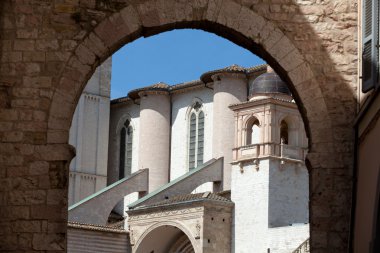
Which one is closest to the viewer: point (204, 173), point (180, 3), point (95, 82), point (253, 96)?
point (180, 3)

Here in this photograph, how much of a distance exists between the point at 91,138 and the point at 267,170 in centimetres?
1722

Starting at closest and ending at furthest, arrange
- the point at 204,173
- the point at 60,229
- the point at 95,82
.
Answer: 1. the point at 60,229
2. the point at 204,173
3. the point at 95,82

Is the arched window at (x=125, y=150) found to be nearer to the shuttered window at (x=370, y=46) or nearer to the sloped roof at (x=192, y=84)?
the sloped roof at (x=192, y=84)

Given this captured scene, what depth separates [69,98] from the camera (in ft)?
35.8

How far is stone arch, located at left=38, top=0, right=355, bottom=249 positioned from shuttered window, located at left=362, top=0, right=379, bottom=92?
0.53 metres

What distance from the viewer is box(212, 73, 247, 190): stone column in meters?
49.6

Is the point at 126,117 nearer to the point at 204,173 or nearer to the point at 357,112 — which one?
the point at 204,173

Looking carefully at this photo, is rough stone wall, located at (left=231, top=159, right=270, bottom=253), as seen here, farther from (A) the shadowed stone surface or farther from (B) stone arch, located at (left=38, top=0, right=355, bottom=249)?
(B) stone arch, located at (left=38, top=0, right=355, bottom=249)

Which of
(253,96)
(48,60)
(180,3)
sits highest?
(253,96)

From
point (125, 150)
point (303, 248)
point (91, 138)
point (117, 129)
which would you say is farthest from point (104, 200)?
point (303, 248)

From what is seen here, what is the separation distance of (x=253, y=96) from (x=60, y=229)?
35376 mm

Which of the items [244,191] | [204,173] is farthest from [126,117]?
[244,191]

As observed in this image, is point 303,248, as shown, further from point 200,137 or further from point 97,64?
point 97,64

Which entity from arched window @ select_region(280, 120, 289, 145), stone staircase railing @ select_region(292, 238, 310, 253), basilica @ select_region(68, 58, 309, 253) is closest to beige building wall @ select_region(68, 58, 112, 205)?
basilica @ select_region(68, 58, 309, 253)
